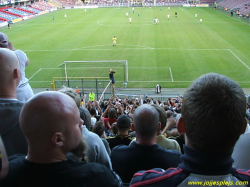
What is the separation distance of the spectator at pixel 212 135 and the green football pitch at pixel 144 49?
16743 millimetres

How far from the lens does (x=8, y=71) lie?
257 centimetres

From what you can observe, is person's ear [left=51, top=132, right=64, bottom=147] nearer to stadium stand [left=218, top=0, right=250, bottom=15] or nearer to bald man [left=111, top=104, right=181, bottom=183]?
bald man [left=111, top=104, right=181, bottom=183]

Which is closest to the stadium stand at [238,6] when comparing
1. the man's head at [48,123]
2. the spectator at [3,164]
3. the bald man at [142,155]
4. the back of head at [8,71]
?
the bald man at [142,155]

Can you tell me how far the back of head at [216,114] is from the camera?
152 cm

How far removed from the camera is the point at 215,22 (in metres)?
42.9

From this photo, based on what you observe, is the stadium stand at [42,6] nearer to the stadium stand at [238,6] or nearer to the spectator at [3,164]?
the stadium stand at [238,6]

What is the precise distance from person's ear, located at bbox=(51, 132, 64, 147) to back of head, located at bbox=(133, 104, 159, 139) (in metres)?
1.15

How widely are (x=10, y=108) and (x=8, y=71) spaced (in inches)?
15.9

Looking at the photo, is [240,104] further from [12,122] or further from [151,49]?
[151,49]

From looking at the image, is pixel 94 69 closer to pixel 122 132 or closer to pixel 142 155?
pixel 122 132

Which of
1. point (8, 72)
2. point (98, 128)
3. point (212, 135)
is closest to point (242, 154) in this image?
point (212, 135)

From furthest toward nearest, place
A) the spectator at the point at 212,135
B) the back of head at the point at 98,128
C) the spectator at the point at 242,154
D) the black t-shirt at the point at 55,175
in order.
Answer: the back of head at the point at 98,128, the spectator at the point at 242,154, the black t-shirt at the point at 55,175, the spectator at the point at 212,135

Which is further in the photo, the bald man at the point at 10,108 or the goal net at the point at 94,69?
the goal net at the point at 94,69

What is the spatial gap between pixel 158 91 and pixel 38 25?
1293 inches
